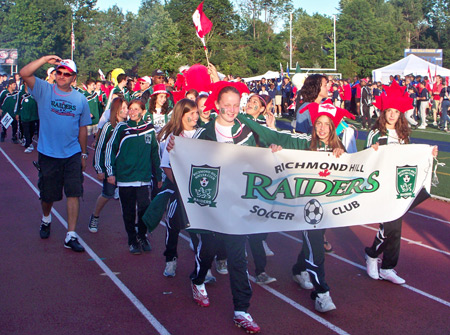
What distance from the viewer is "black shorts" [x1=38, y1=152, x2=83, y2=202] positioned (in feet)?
22.6

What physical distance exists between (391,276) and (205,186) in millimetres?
2335

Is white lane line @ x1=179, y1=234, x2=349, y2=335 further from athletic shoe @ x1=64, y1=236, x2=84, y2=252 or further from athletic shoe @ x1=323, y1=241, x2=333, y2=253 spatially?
athletic shoe @ x1=64, y1=236, x2=84, y2=252

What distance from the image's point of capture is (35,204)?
9.78 meters

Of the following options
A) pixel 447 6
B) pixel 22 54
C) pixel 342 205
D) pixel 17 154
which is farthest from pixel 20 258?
pixel 447 6

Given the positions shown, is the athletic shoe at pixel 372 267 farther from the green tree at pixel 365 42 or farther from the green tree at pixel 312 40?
the green tree at pixel 365 42

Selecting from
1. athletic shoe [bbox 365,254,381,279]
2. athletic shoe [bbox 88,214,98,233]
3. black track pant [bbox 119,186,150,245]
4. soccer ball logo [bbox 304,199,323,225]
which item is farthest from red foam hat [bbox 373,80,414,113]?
athletic shoe [bbox 88,214,98,233]

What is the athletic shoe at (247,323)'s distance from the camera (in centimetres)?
462

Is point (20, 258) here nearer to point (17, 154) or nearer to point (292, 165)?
point (292, 165)

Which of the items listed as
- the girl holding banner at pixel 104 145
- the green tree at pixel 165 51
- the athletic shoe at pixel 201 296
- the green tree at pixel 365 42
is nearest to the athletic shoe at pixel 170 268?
the athletic shoe at pixel 201 296

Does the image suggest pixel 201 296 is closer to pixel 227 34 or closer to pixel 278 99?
pixel 278 99

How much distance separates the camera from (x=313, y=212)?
5.18m

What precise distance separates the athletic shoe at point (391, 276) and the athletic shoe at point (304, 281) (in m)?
0.79

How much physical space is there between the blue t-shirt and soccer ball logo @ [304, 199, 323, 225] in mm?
3176

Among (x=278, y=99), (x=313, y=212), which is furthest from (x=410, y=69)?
(x=313, y=212)
